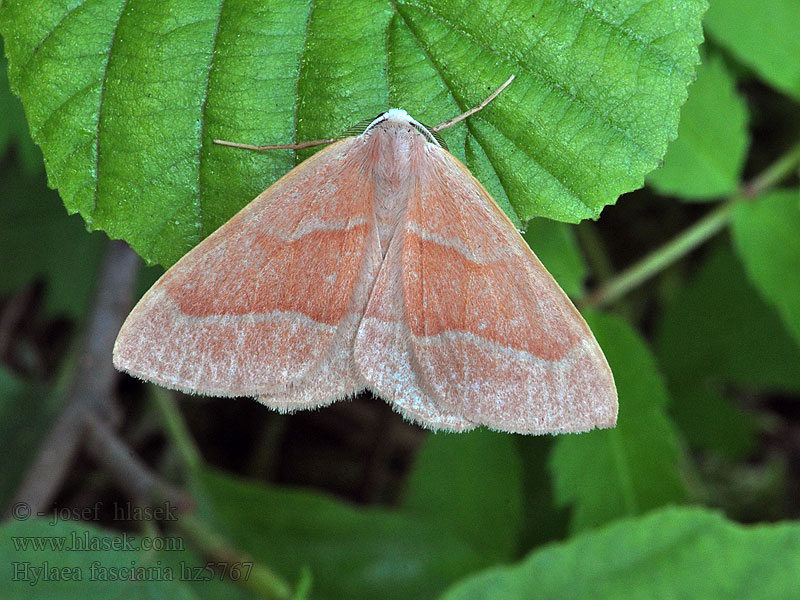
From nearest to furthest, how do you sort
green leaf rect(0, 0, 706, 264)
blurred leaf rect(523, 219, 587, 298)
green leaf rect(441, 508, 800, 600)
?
green leaf rect(0, 0, 706, 264) → green leaf rect(441, 508, 800, 600) → blurred leaf rect(523, 219, 587, 298)

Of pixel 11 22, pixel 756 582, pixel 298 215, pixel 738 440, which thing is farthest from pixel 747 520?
pixel 11 22

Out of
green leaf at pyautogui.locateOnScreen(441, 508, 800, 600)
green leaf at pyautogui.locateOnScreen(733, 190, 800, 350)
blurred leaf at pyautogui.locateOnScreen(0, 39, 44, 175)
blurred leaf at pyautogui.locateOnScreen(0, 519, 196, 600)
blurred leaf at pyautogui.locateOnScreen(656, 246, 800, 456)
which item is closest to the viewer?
green leaf at pyautogui.locateOnScreen(441, 508, 800, 600)

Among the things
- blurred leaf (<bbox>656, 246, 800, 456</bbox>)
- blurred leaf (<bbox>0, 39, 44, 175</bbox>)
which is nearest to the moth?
blurred leaf (<bbox>0, 39, 44, 175</bbox>)

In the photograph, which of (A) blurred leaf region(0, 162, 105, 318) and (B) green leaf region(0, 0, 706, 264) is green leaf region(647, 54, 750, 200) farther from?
(A) blurred leaf region(0, 162, 105, 318)

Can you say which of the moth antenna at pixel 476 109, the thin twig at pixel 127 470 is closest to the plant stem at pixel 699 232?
the moth antenna at pixel 476 109

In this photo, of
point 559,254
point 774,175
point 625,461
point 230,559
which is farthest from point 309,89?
point 774,175

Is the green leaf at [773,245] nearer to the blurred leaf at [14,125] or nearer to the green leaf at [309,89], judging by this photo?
the green leaf at [309,89]
